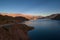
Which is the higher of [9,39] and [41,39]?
[9,39]

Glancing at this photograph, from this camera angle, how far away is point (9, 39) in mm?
14383

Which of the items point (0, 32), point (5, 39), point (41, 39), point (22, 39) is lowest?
point (41, 39)

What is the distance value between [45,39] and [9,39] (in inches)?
750

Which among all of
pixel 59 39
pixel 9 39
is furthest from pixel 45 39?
pixel 9 39

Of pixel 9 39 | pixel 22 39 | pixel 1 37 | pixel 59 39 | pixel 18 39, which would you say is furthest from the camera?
pixel 59 39

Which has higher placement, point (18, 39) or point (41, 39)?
point (18, 39)

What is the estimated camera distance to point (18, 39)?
1695 centimetres

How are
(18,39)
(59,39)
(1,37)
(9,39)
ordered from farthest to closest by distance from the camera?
(59,39)
(18,39)
(9,39)
(1,37)

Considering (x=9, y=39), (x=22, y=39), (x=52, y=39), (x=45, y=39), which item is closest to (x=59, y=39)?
(x=52, y=39)

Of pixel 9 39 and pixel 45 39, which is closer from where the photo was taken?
pixel 9 39

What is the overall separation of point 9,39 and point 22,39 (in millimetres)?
4243

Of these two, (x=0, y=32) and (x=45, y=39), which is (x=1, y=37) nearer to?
(x=0, y=32)

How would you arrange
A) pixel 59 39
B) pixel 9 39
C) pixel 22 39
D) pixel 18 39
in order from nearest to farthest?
pixel 9 39, pixel 18 39, pixel 22 39, pixel 59 39

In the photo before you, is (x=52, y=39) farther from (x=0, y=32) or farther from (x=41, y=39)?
(x=0, y=32)
